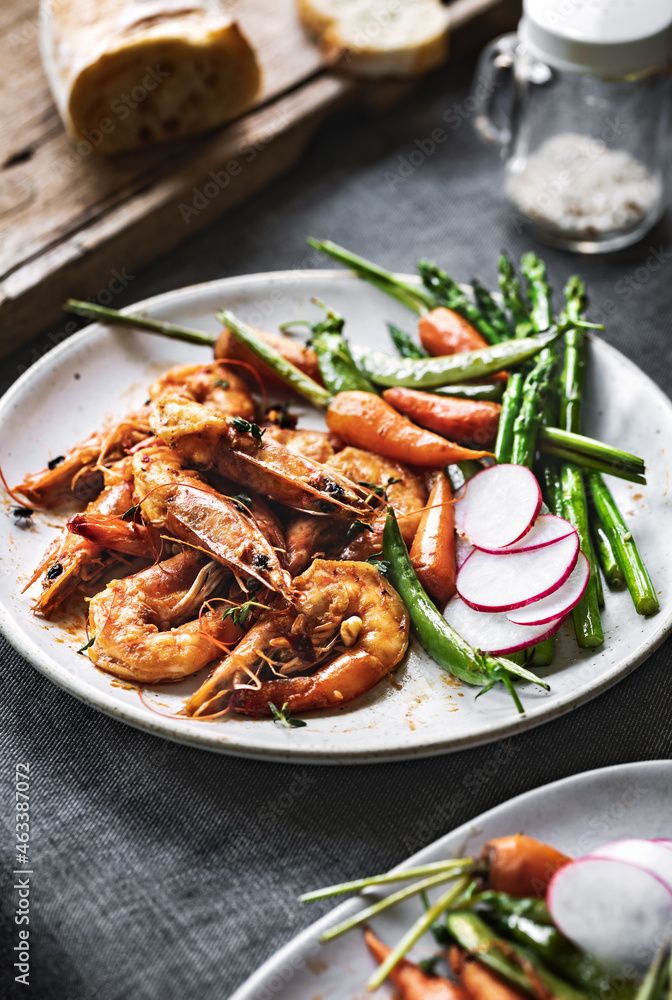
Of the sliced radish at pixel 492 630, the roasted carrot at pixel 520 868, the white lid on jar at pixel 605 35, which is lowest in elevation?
the roasted carrot at pixel 520 868

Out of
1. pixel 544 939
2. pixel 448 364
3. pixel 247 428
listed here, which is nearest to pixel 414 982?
pixel 544 939

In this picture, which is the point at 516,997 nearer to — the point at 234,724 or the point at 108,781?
the point at 234,724

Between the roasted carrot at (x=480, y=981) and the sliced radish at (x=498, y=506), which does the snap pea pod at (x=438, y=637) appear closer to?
the sliced radish at (x=498, y=506)

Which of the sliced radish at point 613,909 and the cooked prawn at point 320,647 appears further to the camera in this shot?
the cooked prawn at point 320,647

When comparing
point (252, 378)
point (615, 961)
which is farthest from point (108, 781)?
point (252, 378)

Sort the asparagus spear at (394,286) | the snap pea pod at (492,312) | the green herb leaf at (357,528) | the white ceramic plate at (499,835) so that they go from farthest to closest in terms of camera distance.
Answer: the asparagus spear at (394,286) < the snap pea pod at (492,312) < the green herb leaf at (357,528) < the white ceramic plate at (499,835)

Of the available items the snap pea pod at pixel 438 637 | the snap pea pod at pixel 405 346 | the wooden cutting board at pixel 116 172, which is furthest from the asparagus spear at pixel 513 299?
the wooden cutting board at pixel 116 172
